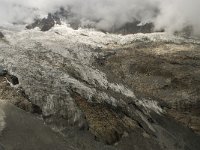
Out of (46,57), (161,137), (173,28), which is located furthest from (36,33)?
(161,137)

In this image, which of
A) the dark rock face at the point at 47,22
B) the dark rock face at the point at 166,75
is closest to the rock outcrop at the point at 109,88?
the dark rock face at the point at 166,75

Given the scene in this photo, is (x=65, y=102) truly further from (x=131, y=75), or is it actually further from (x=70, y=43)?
(x=70, y=43)

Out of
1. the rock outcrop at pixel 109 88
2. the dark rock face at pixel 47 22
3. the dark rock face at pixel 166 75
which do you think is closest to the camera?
the rock outcrop at pixel 109 88

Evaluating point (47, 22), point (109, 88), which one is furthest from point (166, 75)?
point (47, 22)

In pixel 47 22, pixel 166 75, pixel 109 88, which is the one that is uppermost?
pixel 47 22

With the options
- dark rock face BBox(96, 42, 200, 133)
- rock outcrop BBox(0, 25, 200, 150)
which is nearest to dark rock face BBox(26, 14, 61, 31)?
rock outcrop BBox(0, 25, 200, 150)

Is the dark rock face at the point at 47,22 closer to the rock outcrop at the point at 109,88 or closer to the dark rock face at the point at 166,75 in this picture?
the rock outcrop at the point at 109,88

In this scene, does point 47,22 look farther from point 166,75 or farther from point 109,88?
point 109,88

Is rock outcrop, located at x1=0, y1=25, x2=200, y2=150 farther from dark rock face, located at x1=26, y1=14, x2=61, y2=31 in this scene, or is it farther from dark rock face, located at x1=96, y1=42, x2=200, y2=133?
dark rock face, located at x1=26, y1=14, x2=61, y2=31
